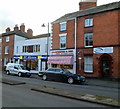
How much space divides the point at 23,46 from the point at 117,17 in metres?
21.0

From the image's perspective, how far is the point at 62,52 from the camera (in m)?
24.9

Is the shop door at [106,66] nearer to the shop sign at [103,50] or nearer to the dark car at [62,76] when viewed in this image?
the shop sign at [103,50]

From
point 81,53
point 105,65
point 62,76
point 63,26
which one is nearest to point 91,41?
point 81,53

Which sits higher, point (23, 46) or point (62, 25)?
point (62, 25)

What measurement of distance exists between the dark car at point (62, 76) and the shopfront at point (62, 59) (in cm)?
509

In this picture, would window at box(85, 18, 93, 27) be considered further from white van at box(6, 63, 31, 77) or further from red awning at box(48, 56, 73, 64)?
white van at box(6, 63, 31, 77)

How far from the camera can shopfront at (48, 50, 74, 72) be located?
76.5 feet

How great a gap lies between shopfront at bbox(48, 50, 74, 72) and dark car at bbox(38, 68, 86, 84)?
5.09 meters

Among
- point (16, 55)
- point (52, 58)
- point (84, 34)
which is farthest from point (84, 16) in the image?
point (16, 55)

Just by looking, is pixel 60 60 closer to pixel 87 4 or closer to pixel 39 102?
pixel 87 4

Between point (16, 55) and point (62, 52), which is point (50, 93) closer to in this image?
point (62, 52)

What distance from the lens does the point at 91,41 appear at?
2177cm

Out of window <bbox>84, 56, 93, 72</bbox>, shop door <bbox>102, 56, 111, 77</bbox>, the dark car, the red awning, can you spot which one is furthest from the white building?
shop door <bbox>102, 56, 111, 77</bbox>

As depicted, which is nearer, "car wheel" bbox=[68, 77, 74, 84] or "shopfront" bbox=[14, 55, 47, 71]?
"car wheel" bbox=[68, 77, 74, 84]
